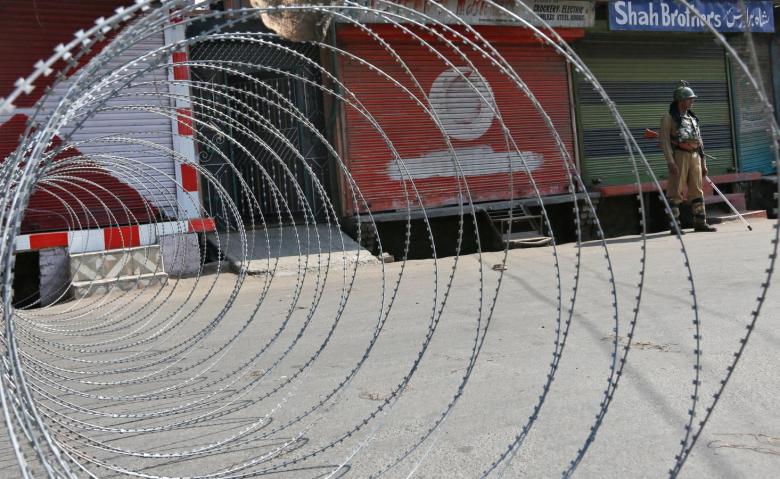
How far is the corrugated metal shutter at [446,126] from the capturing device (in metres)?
12.9

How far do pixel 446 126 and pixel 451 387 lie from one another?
9.42 metres

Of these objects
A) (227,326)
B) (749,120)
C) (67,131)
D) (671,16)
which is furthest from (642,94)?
(227,326)

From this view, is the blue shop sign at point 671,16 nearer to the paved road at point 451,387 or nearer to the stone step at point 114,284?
the paved road at point 451,387

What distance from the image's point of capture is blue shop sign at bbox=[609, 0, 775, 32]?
14844 millimetres

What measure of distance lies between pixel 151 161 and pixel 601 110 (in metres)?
8.56

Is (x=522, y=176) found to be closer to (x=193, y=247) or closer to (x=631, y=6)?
(x=631, y=6)

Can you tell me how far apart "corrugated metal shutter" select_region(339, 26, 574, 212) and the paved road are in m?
4.95

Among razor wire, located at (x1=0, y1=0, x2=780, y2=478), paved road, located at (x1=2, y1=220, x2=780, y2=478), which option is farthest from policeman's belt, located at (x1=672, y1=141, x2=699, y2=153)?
razor wire, located at (x1=0, y1=0, x2=780, y2=478)

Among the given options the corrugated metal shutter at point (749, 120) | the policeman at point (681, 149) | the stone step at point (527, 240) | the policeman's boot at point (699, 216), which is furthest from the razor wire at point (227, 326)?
the corrugated metal shutter at point (749, 120)

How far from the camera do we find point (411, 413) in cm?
423

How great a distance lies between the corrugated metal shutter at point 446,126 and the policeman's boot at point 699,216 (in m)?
2.85

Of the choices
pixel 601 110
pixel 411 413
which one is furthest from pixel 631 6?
pixel 411 413

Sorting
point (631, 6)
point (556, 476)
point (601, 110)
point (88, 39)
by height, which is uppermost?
point (631, 6)

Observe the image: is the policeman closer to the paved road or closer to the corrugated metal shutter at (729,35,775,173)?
the paved road
